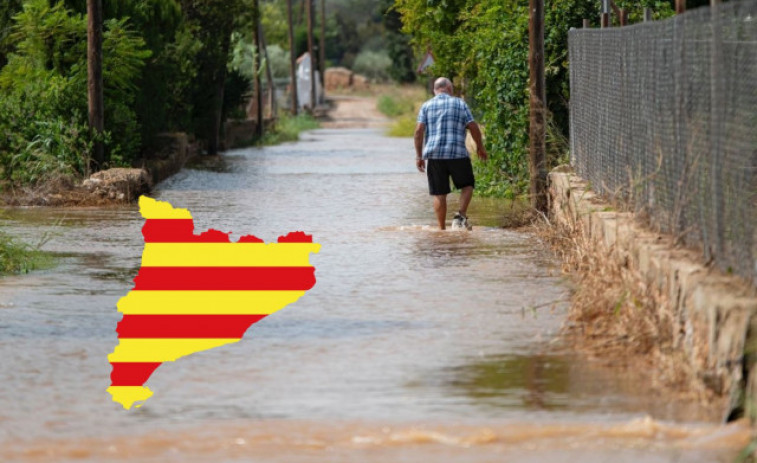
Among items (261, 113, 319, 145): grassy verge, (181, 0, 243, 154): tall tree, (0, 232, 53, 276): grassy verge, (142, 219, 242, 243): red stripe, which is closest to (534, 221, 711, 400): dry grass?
(0, 232, 53, 276): grassy verge

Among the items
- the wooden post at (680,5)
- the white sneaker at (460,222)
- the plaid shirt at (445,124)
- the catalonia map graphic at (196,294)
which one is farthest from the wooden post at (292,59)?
the wooden post at (680,5)

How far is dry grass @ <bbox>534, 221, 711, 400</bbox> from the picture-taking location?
794 cm

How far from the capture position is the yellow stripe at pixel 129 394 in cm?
770

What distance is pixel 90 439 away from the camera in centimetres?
689

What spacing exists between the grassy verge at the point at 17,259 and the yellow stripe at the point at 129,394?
489cm

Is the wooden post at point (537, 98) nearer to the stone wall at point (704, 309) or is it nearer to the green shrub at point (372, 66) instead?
the stone wall at point (704, 309)

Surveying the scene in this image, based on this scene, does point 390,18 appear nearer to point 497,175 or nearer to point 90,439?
point 497,175

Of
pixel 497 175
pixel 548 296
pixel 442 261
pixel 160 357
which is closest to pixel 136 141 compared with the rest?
pixel 497 175

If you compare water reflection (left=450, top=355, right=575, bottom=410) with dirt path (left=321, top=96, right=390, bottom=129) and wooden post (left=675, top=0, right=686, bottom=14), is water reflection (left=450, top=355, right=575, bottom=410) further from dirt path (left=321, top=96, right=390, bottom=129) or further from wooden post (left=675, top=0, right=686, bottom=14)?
dirt path (left=321, top=96, right=390, bottom=129)

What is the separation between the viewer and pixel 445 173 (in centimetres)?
1589

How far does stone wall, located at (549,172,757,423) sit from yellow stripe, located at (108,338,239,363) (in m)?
2.67

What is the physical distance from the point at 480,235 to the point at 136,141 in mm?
8701

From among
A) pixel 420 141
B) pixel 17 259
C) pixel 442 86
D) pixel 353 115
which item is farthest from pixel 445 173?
pixel 353 115

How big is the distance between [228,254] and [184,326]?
3992 millimetres
